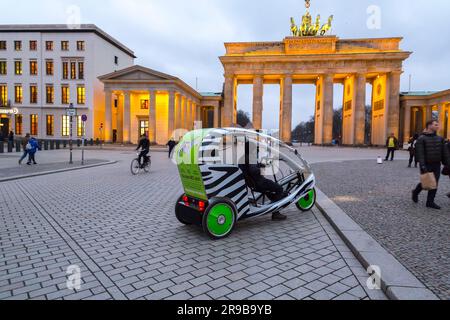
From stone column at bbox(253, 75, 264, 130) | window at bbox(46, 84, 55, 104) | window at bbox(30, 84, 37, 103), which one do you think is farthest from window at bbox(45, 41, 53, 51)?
stone column at bbox(253, 75, 264, 130)

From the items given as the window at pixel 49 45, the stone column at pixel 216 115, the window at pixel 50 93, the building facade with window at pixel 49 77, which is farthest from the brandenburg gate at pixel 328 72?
the window at pixel 50 93

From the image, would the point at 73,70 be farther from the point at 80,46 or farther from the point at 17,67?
the point at 17,67

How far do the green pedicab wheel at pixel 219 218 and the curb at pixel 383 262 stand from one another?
1.82 meters

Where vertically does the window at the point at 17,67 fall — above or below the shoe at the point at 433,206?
above

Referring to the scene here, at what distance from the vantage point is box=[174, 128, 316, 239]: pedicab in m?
4.79

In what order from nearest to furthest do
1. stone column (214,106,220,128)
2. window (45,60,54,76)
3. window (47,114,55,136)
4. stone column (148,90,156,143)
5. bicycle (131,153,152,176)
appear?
bicycle (131,153,152,176) < stone column (148,90,156,143) < window (45,60,54,76) < window (47,114,55,136) < stone column (214,106,220,128)

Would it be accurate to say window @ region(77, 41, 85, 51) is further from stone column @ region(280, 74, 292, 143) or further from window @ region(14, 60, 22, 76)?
stone column @ region(280, 74, 292, 143)

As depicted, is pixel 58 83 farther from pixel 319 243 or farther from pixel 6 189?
pixel 319 243

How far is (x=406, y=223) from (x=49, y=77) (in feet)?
194

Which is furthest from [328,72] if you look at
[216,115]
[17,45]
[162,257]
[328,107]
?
[17,45]

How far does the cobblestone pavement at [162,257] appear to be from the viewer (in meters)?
3.17

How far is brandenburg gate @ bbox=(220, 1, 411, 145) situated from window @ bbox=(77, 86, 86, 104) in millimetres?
24248

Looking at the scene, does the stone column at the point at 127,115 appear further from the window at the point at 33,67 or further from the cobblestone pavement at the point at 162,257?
the cobblestone pavement at the point at 162,257
